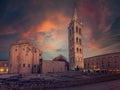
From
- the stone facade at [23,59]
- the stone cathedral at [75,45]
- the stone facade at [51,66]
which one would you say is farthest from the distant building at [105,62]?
the stone facade at [23,59]

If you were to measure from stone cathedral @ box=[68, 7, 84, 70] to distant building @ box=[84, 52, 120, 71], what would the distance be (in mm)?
9275

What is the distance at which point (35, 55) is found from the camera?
5222cm

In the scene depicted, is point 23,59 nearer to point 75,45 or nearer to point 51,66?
point 51,66

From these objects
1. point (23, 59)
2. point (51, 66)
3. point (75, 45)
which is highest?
point (75, 45)

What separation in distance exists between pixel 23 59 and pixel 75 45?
23.1m

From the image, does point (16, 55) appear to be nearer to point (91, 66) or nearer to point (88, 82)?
point (88, 82)

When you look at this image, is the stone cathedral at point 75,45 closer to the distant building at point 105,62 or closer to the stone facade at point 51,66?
the stone facade at point 51,66

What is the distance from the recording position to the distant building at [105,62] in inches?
2502

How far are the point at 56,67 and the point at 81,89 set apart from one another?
2758cm

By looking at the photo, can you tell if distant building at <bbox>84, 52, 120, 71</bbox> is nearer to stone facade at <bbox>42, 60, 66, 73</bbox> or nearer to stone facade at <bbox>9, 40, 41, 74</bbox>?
stone facade at <bbox>42, 60, 66, 73</bbox>

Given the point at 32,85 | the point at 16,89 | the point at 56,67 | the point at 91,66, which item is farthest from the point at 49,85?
the point at 91,66

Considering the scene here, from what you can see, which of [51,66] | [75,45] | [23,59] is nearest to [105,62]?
[75,45]

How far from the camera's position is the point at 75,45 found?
5400cm

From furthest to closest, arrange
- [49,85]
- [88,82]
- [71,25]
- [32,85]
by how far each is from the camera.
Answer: [71,25] < [88,82] < [49,85] < [32,85]
